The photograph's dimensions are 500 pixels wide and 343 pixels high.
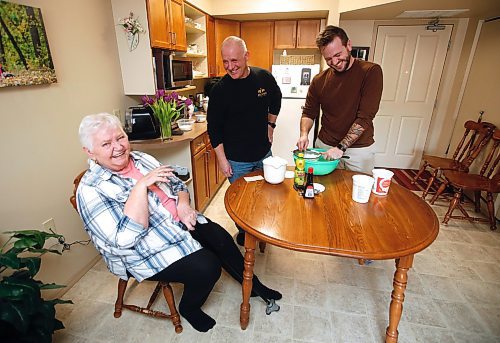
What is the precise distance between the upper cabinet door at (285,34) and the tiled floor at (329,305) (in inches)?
126

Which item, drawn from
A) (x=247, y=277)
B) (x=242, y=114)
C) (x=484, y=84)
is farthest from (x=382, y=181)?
(x=484, y=84)

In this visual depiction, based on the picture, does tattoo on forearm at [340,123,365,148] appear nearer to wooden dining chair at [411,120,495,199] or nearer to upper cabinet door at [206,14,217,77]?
wooden dining chair at [411,120,495,199]

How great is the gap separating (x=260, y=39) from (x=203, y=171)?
2.54 m

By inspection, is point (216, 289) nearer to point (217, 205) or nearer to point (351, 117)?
point (217, 205)

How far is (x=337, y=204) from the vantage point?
4.46 feet

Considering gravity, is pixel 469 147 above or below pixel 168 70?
below

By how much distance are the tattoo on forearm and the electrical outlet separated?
1.97 m

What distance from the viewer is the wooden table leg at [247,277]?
1.32 meters

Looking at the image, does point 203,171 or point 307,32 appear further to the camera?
point 307,32

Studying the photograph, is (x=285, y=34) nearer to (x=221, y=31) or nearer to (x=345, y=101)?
(x=221, y=31)

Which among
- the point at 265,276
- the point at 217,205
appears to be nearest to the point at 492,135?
the point at 265,276

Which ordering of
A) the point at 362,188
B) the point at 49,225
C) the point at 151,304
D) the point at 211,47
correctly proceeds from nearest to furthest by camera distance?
the point at 362,188, the point at 151,304, the point at 49,225, the point at 211,47

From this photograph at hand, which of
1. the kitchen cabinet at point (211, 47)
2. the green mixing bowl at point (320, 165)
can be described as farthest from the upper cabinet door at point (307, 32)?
the green mixing bowl at point (320, 165)

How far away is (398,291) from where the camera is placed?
1228 millimetres
